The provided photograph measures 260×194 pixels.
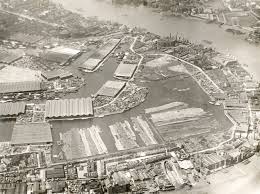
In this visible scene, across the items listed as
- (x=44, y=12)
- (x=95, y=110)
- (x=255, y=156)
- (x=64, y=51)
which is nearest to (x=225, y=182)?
(x=255, y=156)

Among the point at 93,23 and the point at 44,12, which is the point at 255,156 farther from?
the point at 44,12

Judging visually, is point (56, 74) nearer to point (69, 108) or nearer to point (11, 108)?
point (69, 108)

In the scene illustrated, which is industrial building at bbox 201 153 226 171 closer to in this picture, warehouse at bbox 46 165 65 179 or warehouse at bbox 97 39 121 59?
warehouse at bbox 46 165 65 179

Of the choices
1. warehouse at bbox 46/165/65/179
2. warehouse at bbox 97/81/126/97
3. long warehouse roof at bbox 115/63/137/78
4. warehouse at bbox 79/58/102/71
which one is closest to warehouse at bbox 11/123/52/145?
warehouse at bbox 46/165/65/179

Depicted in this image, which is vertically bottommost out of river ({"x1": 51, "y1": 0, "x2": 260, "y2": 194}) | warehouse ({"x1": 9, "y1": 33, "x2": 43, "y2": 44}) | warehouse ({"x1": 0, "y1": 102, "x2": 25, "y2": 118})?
warehouse ({"x1": 0, "y1": 102, "x2": 25, "y2": 118})

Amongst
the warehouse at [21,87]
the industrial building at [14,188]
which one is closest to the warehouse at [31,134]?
the industrial building at [14,188]

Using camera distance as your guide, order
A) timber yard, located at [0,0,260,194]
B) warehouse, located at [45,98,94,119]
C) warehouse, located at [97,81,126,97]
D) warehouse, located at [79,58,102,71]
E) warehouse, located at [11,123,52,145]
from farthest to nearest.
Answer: warehouse, located at [79,58,102,71], warehouse, located at [97,81,126,97], warehouse, located at [45,98,94,119], warehouse, located at [11,123,52,145], timber yard, located at [0,0,260,194]
